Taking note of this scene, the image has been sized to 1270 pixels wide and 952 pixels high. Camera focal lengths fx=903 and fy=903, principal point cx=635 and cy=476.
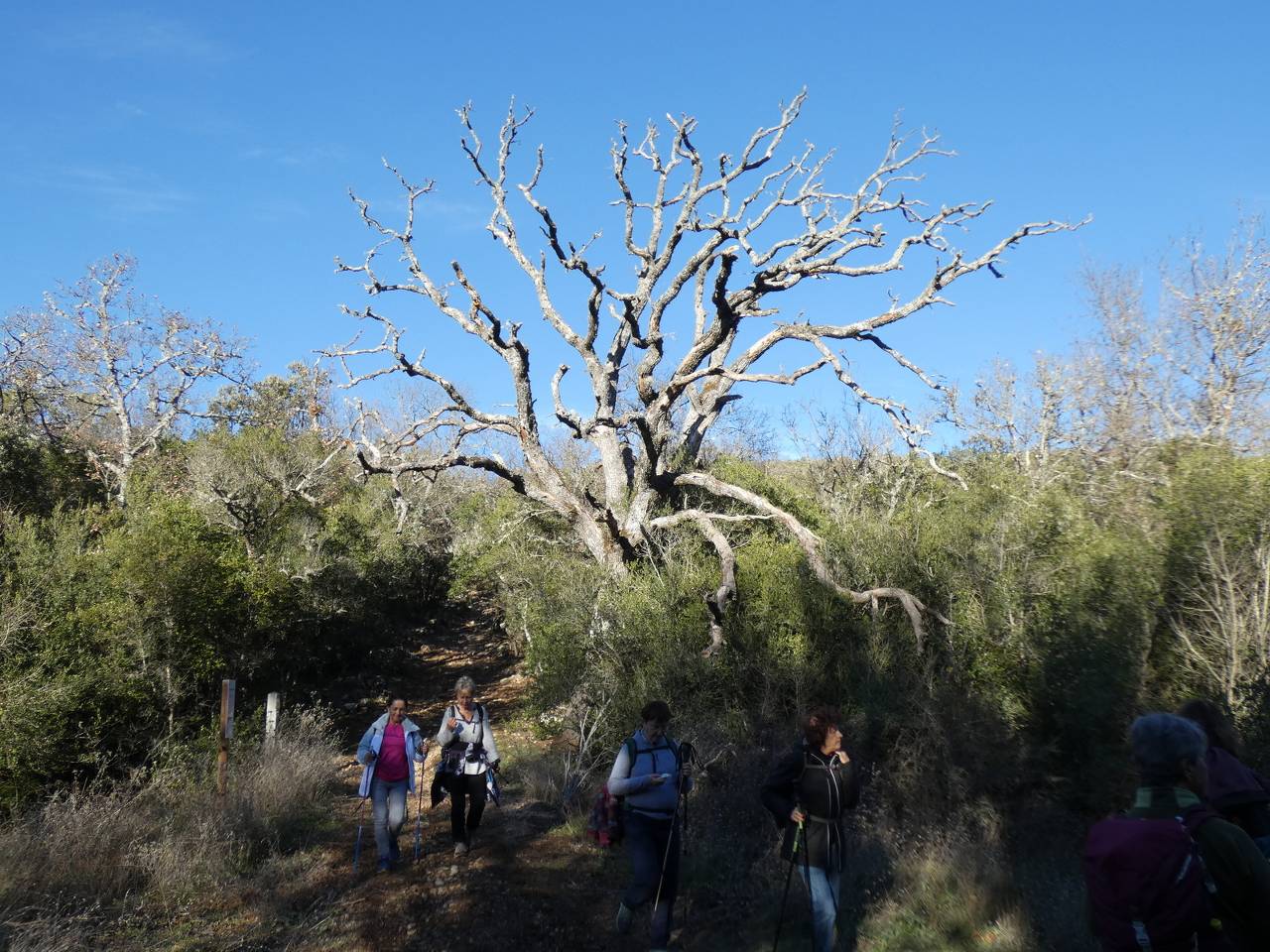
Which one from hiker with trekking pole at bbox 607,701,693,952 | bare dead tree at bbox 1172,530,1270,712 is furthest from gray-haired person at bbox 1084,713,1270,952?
bare dead tree at bbox 1172,530,1270,712

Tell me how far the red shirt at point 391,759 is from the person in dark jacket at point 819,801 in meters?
4.28

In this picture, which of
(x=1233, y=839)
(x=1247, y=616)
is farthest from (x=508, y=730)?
(x=1233, y=839)

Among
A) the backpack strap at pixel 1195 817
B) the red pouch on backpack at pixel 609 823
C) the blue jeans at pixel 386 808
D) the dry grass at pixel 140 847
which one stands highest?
the backpack strap at pixel 1195 817

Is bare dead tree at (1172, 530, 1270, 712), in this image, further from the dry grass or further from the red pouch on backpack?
the dry grass

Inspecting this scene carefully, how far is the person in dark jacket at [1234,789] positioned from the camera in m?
4.02

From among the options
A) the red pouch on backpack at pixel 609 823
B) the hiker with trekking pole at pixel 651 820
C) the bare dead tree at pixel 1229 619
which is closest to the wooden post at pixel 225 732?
the red pouch on backpack at pixel 609 823

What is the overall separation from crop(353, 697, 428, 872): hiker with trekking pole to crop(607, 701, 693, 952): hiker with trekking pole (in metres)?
Result: 3.19

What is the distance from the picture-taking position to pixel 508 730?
18.8 m

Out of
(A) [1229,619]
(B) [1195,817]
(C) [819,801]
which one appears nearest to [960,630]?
(A) [1229,619]

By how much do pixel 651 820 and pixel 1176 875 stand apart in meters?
3.78

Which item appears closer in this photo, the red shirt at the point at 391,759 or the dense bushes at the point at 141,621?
the red shirt at the point at 391,759

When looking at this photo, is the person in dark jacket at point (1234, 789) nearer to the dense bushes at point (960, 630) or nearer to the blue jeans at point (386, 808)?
the dense bushes at point (960, 630)

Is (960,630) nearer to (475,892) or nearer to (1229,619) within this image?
(1229,619)

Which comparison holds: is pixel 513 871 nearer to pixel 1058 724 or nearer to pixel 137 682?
pixel 1058 724
